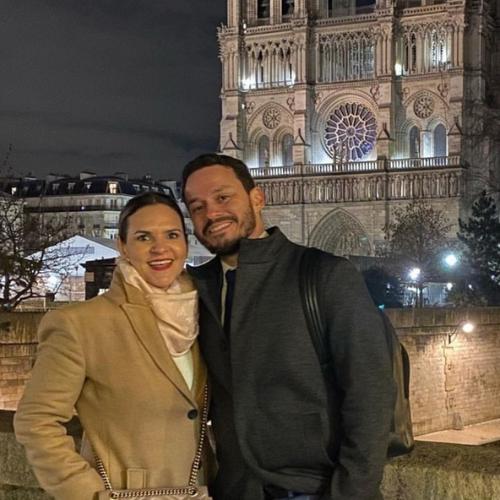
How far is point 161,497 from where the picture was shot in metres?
3.01

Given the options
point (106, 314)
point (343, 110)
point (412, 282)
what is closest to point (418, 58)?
point (343, 110)

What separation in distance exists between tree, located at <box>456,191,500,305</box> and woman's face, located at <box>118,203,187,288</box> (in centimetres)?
3487

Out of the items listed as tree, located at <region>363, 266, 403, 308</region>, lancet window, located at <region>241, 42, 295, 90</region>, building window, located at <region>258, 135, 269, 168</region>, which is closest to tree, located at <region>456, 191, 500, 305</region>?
tree, located at <region>363, 266, 403, 308</region>

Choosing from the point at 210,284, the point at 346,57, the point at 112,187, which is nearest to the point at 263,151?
the point at 346,57

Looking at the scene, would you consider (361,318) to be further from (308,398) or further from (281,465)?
(281,465)

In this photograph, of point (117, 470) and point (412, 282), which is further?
point (412, 282)

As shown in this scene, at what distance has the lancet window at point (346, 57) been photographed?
52094 mm

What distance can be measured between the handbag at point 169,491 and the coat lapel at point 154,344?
0.16 meters

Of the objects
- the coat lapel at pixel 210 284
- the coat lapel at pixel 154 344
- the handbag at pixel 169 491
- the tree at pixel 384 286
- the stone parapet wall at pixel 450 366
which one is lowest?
the stone parapet wall at pixel 450 366

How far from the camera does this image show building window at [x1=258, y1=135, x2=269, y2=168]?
54.5 metres

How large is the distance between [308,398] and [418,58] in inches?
1953

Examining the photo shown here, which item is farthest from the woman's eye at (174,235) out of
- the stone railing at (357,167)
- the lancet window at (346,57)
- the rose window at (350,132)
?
the lancet window at (346,57)

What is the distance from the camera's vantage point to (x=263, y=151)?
54656 mm

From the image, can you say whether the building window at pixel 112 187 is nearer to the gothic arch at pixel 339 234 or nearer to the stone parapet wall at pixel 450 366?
the gothic arch at pixel 339 234
